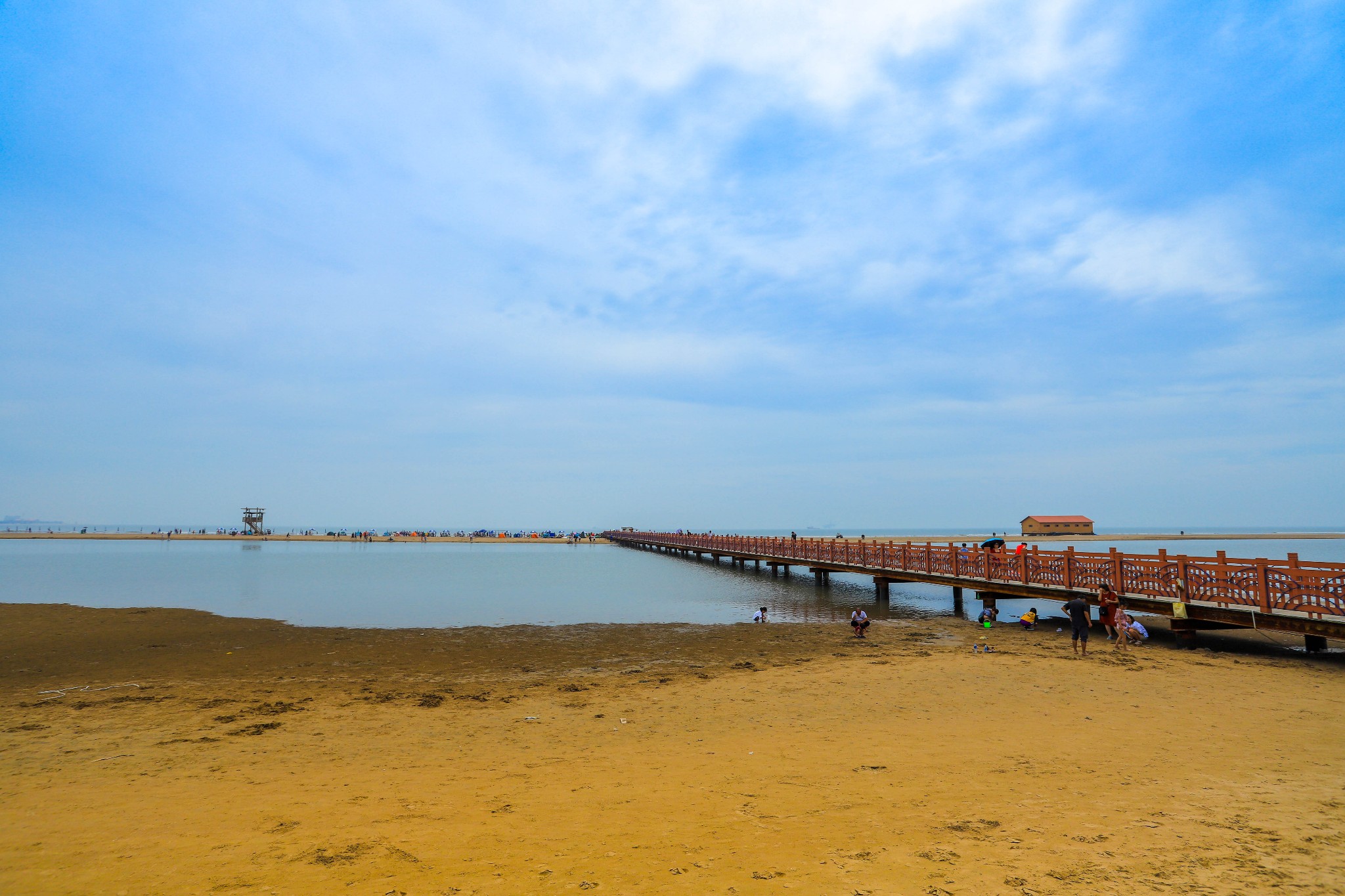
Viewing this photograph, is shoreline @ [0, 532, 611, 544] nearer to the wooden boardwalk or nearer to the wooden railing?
the wooden railing

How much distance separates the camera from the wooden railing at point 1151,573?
13.8 meters

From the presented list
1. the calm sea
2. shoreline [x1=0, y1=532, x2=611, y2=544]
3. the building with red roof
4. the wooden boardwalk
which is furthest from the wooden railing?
shoreline [x1=0, y1=532, x2=611, y2=544]

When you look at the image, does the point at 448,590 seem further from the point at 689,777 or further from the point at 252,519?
the point at 252,519

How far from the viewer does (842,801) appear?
6.82 metres

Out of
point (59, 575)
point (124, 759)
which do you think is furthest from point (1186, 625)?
point (59, 575)

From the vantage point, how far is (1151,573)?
56.8 ft

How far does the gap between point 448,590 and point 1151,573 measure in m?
32.3

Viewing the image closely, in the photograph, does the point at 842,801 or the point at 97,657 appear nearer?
the point at 842,801

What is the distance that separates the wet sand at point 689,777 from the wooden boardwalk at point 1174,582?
1067mm

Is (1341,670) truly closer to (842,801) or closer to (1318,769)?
(1318,769)

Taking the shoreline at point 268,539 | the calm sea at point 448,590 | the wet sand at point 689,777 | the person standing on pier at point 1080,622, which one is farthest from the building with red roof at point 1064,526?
the wet sand at point 689,777

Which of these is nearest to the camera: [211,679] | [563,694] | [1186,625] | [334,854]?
[334,854]

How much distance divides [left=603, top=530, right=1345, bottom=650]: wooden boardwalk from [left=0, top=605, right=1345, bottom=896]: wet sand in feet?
3.50

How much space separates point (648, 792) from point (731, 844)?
1632 mm
